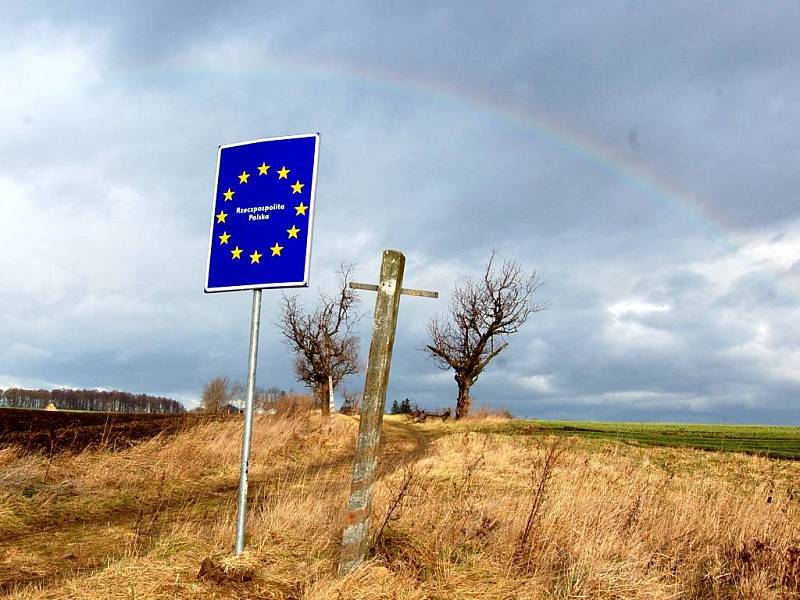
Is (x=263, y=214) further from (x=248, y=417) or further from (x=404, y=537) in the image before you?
(x=404, y=537)

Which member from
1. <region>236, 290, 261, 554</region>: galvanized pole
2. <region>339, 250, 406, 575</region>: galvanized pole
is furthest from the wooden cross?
<region>236, 290, 261, 554</region>: galvanized pole

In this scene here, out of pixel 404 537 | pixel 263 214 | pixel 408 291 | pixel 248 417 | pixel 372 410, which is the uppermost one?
pixel 263 214

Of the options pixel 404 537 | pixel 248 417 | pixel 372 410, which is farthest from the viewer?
pixel 404 537

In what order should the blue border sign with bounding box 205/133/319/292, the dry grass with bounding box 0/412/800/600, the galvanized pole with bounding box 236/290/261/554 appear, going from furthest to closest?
the blue border sign with bounding box 205/133/319/292
the galvanized pole with bounding box 236/290/261/554
the dry grass with bounding box 0/412/800/600

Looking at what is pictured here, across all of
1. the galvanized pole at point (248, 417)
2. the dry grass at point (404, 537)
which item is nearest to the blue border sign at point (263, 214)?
the galvanized pole at point (248, 417)

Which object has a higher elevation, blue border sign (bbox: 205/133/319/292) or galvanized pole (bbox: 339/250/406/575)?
blue border sign (bbox: 205/133/319/292)

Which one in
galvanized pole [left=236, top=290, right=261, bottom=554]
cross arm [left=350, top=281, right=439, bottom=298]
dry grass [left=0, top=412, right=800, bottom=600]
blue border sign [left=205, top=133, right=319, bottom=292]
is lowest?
dry grass [left=0, top=412, right=800, bottom=600]

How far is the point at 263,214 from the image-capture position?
253 inches

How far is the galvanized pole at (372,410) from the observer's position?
5.68 meters

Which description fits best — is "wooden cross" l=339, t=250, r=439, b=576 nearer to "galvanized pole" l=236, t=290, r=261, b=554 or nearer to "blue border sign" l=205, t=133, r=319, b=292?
"blue border sign" l=205, t=133, r=319, b=292

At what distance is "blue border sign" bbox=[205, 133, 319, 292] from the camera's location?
621 cm

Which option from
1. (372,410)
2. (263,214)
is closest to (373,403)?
(372,410)

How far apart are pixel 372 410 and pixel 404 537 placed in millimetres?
1639

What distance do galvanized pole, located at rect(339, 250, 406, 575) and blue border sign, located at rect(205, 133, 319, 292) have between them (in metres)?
0.86
